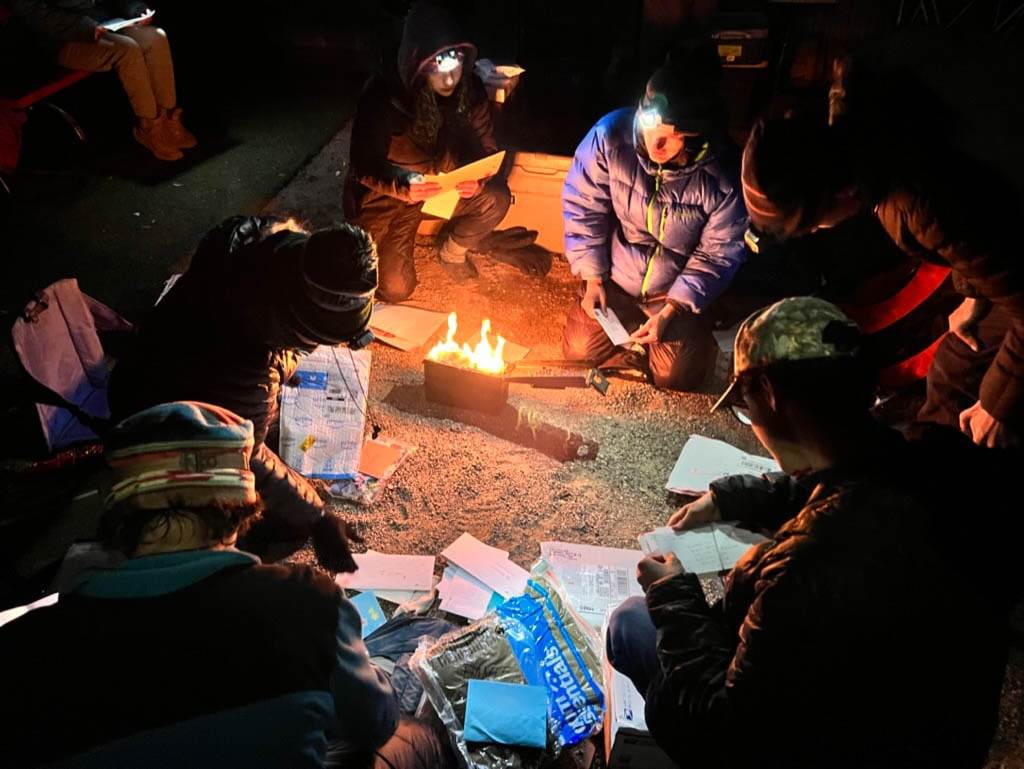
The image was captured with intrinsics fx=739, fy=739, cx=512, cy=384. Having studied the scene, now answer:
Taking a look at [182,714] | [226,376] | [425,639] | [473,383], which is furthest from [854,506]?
[473,383]

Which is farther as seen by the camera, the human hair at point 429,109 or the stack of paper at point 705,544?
the human hair at point 429,109

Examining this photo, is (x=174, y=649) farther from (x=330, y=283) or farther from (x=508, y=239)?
(x=508, y=239)

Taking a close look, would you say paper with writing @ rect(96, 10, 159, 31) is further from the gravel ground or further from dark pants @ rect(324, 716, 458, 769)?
dark pants @ rect(324, 716, 458, 769)

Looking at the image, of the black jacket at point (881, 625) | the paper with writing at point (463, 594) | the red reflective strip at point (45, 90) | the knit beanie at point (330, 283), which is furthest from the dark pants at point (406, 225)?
the black jacket at point (881, 625)

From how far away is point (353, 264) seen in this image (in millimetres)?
2734

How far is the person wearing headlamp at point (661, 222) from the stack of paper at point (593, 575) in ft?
4.83

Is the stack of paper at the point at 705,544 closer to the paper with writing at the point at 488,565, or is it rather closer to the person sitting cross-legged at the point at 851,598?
the paper with writing at the point at 488,565

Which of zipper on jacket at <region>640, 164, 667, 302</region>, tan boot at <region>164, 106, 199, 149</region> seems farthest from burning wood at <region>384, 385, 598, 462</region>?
tan boot at <region>164, 106, 199, 149</region>

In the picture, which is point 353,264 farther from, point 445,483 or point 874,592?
point 874,592

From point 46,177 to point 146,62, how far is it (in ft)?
4.25

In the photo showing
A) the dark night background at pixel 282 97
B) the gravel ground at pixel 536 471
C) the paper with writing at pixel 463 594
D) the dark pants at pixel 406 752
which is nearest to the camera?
the dark pants at pixel 406 752

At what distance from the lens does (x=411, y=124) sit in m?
4.75

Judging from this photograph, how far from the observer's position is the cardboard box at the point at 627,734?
8.27 feet

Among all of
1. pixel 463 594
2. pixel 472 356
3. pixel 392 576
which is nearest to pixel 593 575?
pixel 463 594
